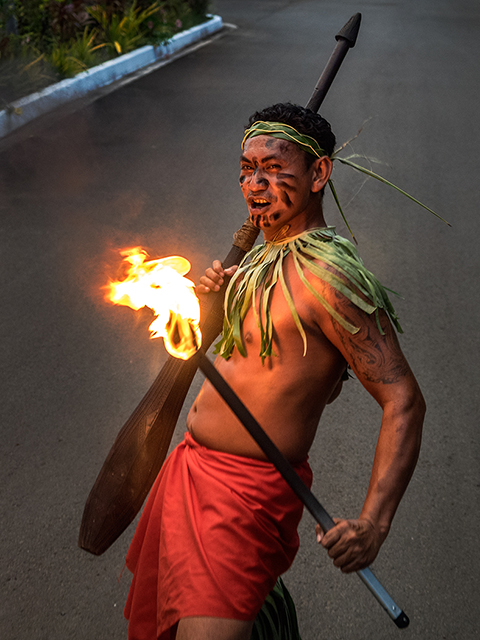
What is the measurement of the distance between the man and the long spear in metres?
0.12

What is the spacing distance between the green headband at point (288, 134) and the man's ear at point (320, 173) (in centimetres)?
3

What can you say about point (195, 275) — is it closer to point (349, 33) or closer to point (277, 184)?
point (349, 33)

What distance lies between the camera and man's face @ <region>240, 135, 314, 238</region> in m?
2.21

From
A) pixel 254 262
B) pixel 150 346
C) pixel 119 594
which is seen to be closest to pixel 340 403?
pixel 150 346

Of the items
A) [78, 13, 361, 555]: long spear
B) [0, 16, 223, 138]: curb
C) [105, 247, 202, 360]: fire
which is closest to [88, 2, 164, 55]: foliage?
[0, 16, 223, 138]: curb

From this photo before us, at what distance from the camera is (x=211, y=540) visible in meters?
2.04

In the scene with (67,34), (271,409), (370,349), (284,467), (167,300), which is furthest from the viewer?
(67,34)

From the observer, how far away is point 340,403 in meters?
4.54

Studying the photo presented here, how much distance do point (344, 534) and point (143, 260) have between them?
3.53ft

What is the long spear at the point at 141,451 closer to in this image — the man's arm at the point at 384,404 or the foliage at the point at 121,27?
the man's arm at the point at 384,404

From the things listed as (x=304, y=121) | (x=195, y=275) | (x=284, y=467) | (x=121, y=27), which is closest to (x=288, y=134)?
(x=304, y=121)

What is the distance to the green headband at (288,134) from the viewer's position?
2.24 m

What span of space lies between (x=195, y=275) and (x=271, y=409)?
12.0 ft

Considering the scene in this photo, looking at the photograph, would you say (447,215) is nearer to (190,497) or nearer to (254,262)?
(254,262)
